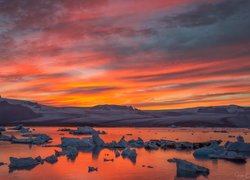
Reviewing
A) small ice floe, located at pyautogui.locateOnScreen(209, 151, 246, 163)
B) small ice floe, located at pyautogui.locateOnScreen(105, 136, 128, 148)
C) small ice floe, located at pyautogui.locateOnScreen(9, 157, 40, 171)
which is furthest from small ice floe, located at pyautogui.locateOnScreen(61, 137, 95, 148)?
small ice floe, located at pyautogui.locateOnScreen(209, 151, 246, 163)

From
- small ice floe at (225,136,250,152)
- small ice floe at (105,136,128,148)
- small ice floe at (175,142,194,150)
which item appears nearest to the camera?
small ice floe at (225,136,250,152)

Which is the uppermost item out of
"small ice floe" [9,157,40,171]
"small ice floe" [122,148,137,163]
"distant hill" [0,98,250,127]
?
"distant hill" [0,98,250,127]

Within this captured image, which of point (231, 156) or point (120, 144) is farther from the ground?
point (120, 144)

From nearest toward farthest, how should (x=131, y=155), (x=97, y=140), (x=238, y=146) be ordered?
(x=131, y=155)
(x=238, y=146)
(x=97, y=140)

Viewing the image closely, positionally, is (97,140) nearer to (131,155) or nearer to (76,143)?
(76,143)

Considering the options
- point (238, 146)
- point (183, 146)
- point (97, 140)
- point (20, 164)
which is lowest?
point (20, 164)

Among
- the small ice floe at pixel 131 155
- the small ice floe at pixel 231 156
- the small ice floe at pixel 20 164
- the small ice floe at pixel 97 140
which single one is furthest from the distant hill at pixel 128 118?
the small ice floe at pixel 20 164

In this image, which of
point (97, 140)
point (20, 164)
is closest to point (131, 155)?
point (20, 164)

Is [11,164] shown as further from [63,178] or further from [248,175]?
[248,175]

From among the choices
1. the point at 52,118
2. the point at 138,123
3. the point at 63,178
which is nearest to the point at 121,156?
the point at 63,178

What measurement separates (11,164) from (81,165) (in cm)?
274

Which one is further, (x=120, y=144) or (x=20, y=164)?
(x=120, y=144)

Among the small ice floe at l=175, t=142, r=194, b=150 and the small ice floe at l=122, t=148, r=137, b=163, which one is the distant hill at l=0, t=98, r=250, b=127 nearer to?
the small ice floe at l=175, t=142, r=194, b=150

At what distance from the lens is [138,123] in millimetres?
59906
